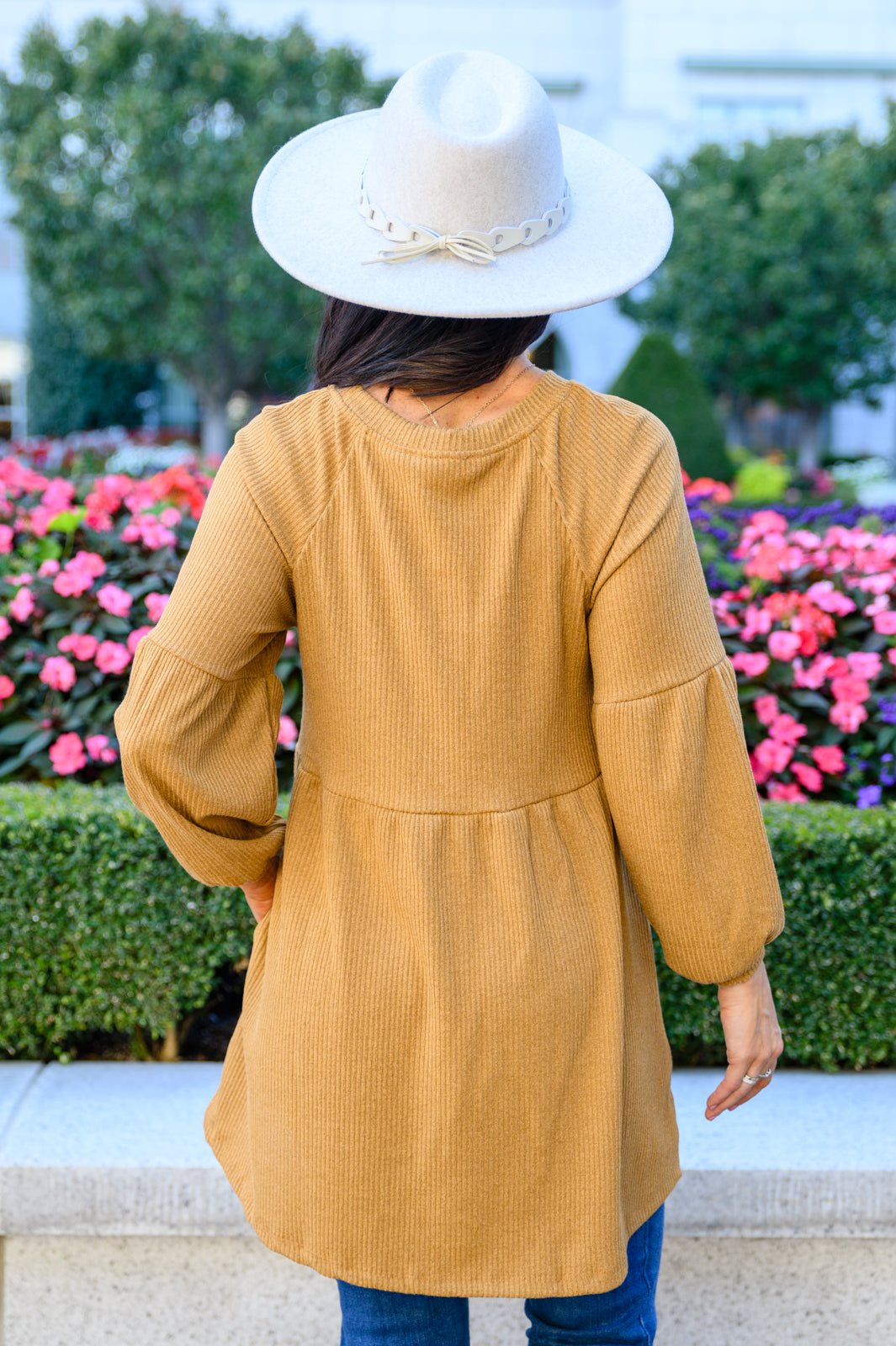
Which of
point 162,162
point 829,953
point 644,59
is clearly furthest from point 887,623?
point 644,59

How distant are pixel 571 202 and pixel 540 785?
0.67m

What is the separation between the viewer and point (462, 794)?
1221mm

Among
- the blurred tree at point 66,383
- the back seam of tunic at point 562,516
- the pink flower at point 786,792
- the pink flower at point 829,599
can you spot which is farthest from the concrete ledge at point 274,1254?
the blurred tree at point 66,383

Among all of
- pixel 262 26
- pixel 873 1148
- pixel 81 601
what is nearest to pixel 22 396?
pixel 262 26

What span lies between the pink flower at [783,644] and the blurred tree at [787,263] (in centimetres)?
1680

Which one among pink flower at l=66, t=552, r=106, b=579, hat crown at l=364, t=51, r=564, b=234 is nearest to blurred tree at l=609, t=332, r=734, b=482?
pink flower at l=66, t=552, r=106, b=579

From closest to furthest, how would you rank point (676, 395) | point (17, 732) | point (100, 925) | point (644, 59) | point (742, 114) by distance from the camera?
point (100, 925), point (17, 732), point (676, 395), point (644, 59), point (742, 114)

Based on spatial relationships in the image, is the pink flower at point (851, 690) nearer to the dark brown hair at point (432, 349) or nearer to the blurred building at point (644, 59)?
the dark brown hair at point (432, 349)

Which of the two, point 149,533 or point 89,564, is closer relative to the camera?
point 89,564

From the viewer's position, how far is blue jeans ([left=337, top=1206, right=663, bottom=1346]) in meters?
1.29

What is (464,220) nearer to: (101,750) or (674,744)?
(674,744)

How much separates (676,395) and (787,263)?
9.63m

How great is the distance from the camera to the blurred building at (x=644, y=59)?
23.4 metres

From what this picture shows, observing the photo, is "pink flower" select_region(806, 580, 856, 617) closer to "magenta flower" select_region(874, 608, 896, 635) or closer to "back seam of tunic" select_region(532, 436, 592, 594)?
"magenta flower" select_region(874, 608, 896, 635)
